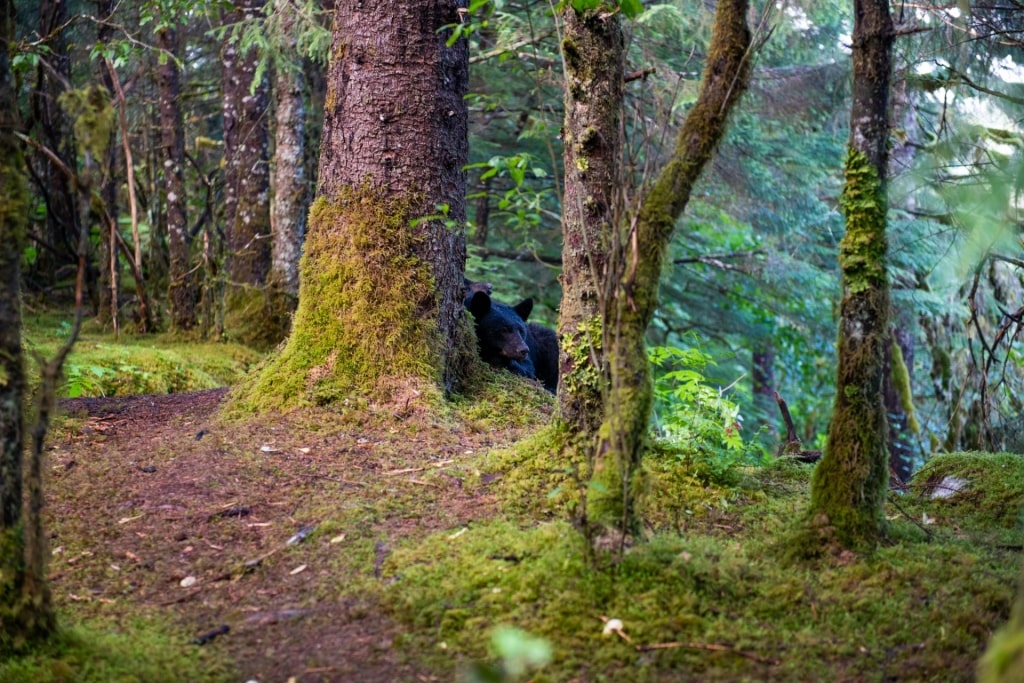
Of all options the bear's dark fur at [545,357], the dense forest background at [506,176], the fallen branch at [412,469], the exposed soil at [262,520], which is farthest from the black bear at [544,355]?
the fallen branch at [412,469]

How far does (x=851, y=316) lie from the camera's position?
143 inches

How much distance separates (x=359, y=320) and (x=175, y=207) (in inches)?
248

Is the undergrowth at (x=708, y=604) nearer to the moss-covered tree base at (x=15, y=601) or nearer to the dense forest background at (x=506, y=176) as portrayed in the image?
the moss-covered tree base at (x=15, y=601)

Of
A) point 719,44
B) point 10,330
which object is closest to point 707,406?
point 719,44

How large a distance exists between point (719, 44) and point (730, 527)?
223 centimetres

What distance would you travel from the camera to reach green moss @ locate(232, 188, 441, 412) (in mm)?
5938

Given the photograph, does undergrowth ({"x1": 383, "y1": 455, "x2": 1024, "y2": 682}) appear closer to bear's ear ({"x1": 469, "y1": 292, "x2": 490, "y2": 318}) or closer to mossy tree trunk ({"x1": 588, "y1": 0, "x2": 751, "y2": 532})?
mossy tree trunk ({"x1": 588, "y1": 0, "x2": 751, "y2": 532})

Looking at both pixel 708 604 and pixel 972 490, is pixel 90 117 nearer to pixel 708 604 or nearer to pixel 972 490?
pixel 708 604

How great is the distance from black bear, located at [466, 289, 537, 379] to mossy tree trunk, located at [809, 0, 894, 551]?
470 cm

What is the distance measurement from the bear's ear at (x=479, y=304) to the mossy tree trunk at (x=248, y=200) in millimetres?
3563

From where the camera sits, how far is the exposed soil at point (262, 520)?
331 cm

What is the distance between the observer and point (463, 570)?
11.8 ft

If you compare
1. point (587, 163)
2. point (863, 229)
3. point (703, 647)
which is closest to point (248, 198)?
point (587, 163)

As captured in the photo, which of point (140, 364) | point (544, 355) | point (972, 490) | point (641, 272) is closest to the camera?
point (641, 272)
